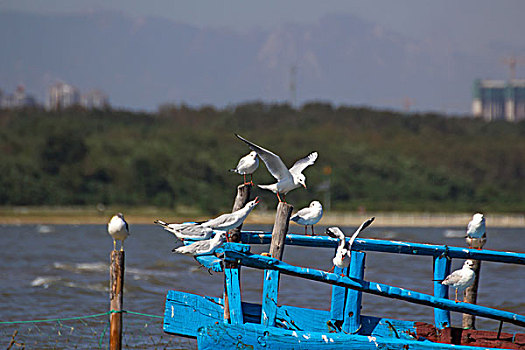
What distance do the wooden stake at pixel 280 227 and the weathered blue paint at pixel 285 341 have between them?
84 cm

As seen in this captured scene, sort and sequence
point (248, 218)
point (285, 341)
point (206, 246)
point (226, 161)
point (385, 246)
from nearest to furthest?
point (285, 341) < point (206, 246) < point (385, 246) < point (248, 218) < point (226, 161)

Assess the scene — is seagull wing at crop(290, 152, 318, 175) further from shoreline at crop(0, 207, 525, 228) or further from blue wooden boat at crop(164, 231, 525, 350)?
shoreline at crop(0, 207, 525, 228)

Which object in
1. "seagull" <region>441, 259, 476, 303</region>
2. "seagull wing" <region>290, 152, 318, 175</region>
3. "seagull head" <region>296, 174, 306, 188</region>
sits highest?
"seagull wing" <region>290, 152, 318, 175</region>

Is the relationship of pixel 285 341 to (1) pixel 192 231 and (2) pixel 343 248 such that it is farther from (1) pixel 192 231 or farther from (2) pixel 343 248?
(1) pixel 192 231

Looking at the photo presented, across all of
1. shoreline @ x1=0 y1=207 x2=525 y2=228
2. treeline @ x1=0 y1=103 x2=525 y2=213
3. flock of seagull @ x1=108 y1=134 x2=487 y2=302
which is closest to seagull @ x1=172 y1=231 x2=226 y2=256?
flock of seagull @ x1=108 y1=134 x2=487 y2=302

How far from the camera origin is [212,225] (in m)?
9.85

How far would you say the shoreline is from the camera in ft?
257

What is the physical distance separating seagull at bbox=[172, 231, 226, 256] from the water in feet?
13.9

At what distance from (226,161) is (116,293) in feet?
305

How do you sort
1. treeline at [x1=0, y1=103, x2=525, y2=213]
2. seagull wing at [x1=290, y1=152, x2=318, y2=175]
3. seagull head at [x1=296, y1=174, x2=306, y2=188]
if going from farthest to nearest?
treeline at [x1=0, y1=103, x2=525, y2=213] < seagull wing at [x1=290, y1=152, x2=318, y2=175] < seagull head at [x1=296, y1=174, x2=306, y2=188]

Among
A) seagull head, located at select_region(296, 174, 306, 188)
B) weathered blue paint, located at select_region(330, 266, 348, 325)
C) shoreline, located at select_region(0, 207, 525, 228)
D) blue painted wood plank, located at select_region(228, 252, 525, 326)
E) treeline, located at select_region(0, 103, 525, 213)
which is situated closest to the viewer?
blue painted wood plank, located at select_region(228, 252, 525, 326)

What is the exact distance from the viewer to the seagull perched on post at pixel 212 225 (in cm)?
984

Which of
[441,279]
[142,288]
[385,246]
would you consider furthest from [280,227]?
[142,288]

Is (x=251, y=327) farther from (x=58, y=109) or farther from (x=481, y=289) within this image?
(x=58, y=109)
